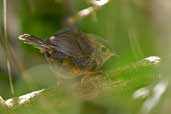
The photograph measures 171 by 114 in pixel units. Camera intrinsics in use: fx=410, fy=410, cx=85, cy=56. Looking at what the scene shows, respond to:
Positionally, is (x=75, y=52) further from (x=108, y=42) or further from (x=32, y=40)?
(x=32, y=40)

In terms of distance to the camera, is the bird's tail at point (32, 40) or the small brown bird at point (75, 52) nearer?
the bird's tail at point (32, 40)

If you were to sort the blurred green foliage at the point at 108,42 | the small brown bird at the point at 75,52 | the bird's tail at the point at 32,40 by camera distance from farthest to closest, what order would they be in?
the small brown bird at the point at 75,52
the bird's tail at the point at 32,40
the blurred green foliage at the point at 108,42

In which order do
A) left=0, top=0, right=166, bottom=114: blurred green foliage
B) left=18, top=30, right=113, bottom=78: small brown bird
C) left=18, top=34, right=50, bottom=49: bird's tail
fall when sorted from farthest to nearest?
left=18, top=30, right=113, bottom=78: small brown bird, left=18, top=34, right=50, bottom=49: bird's tail, left=0, top=0, right=166, bottom=114: blurred green foliage

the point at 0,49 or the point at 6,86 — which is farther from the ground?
the point at 0,49

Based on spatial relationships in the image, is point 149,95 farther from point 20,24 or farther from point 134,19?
point 20,24

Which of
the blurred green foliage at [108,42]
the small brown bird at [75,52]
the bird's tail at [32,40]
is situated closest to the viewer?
the blurred green foliage at [108,42]

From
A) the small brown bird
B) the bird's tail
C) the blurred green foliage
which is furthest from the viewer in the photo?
the small brown bird

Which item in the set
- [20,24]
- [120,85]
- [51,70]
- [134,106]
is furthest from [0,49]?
[134,106]

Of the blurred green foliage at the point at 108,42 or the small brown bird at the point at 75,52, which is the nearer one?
the blurred green foliage at the point at 108,42
